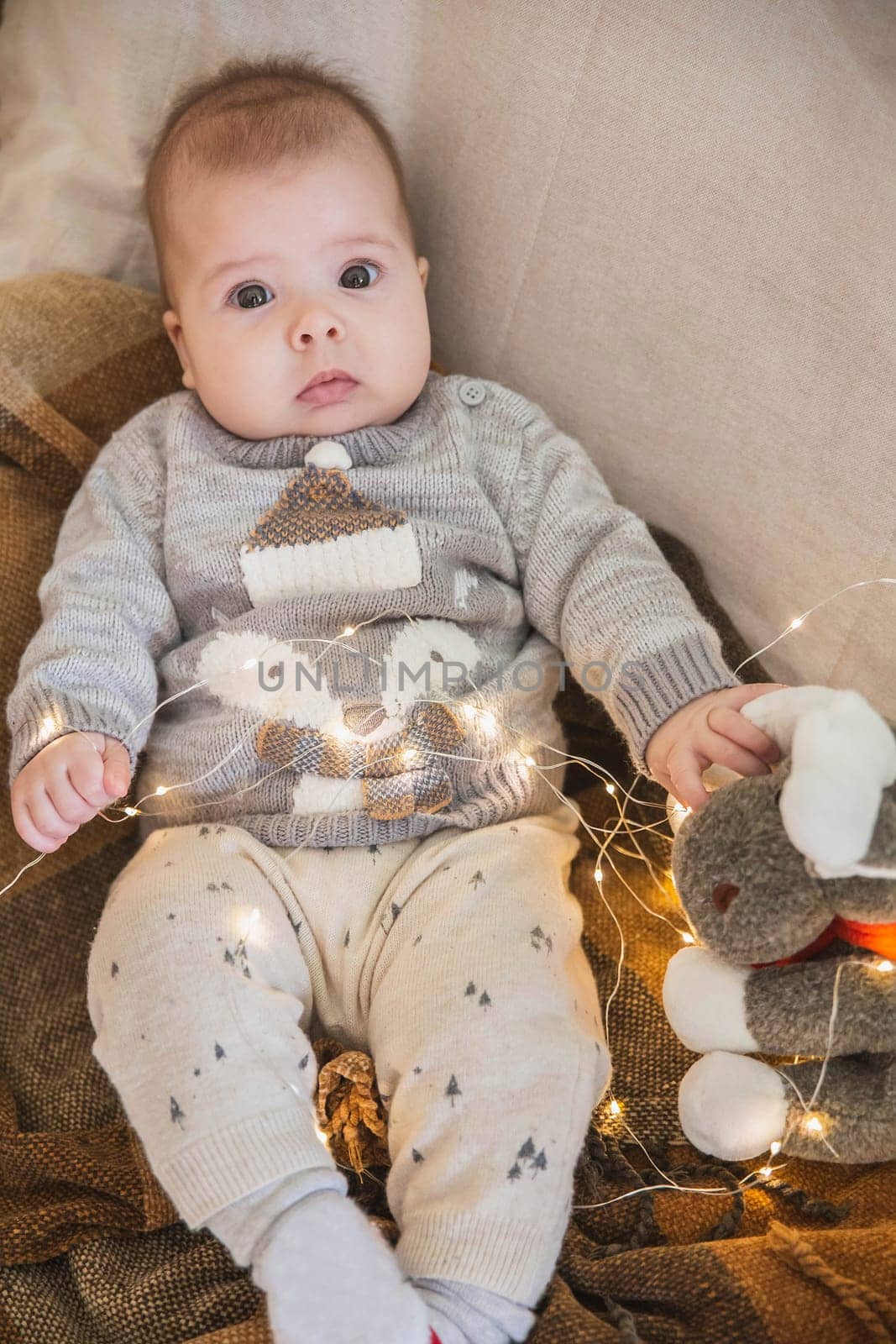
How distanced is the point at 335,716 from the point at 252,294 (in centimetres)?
46

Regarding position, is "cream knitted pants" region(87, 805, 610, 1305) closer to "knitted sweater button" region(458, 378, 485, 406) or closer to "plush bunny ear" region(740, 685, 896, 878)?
"plush bunny ear" region(740, 685, 896, 878)

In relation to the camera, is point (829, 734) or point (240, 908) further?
point (240, 908)

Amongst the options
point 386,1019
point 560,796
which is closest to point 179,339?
point 560,796

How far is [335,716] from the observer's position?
109 cm

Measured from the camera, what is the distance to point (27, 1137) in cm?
96

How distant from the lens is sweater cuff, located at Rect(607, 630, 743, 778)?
1.01m

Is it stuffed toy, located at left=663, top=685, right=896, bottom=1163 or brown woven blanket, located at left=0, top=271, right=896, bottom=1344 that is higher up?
stuffed toy, located at left=663, top=685, right=896, bottom=1163

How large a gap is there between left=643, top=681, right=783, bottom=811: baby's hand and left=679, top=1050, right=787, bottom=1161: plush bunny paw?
211 mm

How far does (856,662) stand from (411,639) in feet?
1.47

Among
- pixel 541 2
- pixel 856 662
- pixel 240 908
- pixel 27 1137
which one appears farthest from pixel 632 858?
pixel 541 2

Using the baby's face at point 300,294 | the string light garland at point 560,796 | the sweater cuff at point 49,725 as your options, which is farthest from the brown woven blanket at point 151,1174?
the baby's face at point 300,294

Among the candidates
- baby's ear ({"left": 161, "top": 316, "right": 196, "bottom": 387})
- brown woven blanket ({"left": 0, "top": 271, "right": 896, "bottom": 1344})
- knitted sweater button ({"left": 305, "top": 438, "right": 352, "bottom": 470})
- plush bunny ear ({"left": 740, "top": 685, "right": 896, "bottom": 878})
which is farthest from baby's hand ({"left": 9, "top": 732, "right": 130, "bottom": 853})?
plush bunny ear ({"left": 740, "top": 685, "right": 896, "bottom": 878})

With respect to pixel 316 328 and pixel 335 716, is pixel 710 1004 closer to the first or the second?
pixel 335 716

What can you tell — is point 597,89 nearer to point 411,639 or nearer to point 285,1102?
point 411,639
